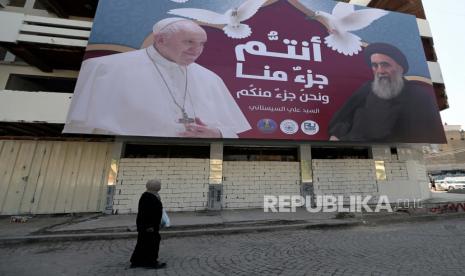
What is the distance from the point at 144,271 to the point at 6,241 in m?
4.49

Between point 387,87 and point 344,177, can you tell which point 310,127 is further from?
point 387,87

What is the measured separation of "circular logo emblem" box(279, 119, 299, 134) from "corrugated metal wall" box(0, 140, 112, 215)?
757 cm

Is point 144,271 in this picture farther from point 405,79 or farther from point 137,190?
point 405,79

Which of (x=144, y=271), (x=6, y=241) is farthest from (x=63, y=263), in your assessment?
(x=6, y=241)

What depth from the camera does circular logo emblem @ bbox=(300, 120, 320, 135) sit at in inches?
418

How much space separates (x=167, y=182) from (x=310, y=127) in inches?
256

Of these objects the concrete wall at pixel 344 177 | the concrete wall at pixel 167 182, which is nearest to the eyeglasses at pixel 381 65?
the concrete wall at pixel 344 177

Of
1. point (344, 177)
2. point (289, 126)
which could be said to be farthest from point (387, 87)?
point (289, 126)

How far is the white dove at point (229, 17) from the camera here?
37.8 ft

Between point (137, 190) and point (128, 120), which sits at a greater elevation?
point (128, 120)

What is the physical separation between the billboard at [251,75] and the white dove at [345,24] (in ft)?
0.20

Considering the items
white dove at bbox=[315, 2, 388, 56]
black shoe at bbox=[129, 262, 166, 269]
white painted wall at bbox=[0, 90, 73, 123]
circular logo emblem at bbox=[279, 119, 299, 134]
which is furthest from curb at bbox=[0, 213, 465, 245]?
white dove at bbox=[315, 2, 388, 56]

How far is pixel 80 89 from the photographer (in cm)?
938

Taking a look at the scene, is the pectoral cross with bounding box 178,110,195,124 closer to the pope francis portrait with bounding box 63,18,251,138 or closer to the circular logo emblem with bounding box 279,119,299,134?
the pope francis portrait with bounding box 63,18,251,138
